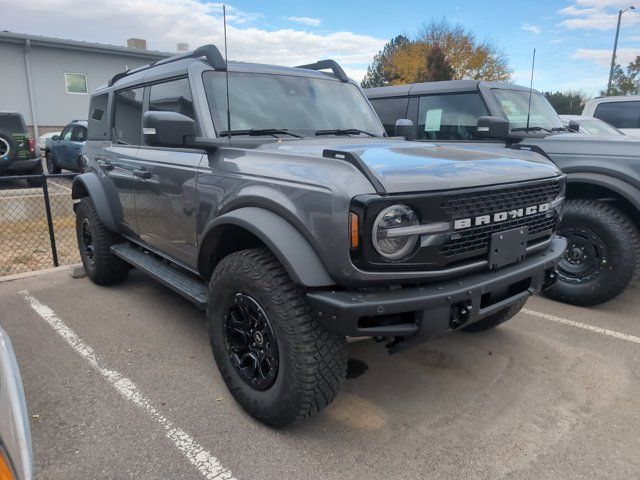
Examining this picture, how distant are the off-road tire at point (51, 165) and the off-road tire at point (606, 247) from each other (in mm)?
14634

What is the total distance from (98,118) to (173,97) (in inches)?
80.4

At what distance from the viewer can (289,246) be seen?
233cm

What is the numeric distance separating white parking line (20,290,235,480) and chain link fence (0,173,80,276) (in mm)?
2009

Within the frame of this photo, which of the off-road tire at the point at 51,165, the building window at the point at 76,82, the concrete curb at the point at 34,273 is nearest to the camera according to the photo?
the concrete curb at the point at 34,273

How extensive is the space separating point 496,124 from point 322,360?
121 inches

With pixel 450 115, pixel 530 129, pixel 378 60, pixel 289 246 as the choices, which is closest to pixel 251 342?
pixel 289 246

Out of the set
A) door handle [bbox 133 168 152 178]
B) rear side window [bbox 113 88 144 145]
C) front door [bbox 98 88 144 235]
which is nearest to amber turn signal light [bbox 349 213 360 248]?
door handle [bbox 133 168 152 178]

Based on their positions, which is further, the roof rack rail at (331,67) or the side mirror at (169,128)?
the roof rack rail at (331,67)

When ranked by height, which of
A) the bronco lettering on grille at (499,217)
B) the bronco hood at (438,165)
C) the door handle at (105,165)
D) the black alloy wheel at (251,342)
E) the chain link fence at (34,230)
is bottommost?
the chain link fence at (34,230)

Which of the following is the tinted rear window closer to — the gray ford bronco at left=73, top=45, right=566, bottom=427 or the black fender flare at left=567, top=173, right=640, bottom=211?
the gray ford bronco at left=73, top=45, right=566, bottom=427

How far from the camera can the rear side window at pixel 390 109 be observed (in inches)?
248

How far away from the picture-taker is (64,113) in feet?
70.7

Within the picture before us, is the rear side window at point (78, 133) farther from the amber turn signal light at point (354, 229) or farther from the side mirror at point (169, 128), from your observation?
the amber turn signal light at point (354, 229)

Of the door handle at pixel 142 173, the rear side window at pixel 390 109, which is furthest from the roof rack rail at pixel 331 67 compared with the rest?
the rear side window at pixel 390 109
